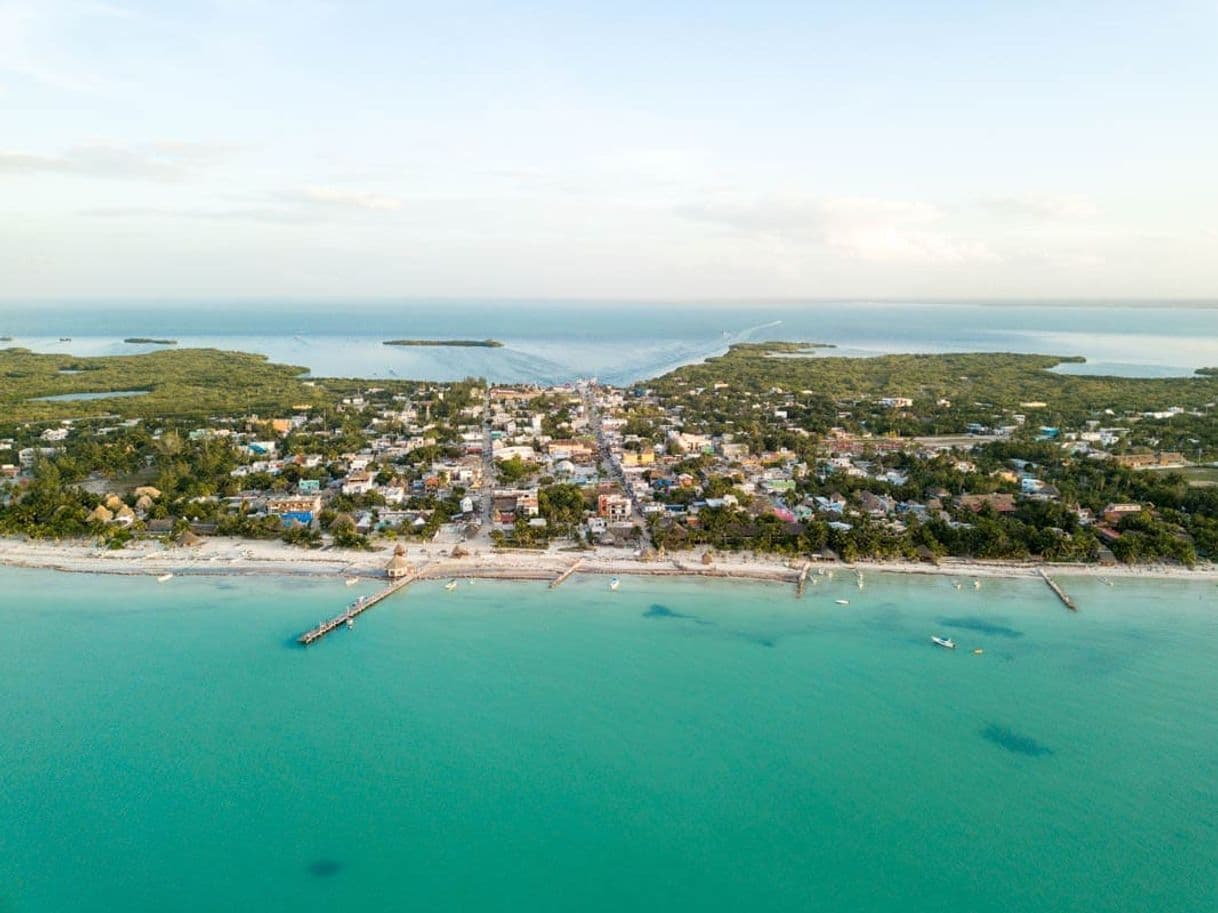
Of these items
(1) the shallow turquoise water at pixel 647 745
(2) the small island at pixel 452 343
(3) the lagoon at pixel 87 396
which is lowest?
(1) the shallow turquoise water at pixel 647 745

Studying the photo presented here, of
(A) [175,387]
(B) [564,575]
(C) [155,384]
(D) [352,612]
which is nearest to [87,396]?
(C) [155,384]

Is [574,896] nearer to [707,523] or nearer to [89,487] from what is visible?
[707,523]

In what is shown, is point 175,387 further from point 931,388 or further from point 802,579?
point 931,388

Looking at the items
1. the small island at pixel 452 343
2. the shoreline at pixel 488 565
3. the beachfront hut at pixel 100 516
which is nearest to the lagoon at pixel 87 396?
the beachfront hut at pixel 100 516

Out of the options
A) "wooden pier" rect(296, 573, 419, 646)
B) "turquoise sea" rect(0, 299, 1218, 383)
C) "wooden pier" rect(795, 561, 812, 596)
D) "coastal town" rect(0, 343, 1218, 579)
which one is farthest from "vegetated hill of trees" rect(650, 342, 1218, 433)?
"wooden pier" rect(296, 573, 419, 646)

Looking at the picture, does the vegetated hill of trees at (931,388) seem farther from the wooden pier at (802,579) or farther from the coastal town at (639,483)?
the wooden pier at (802,579)

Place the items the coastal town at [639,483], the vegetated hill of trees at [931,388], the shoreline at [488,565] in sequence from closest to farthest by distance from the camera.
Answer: the shoreline at [488,565]
the coastal town at [639,483]
the vegetated hill of trees at [931,388]

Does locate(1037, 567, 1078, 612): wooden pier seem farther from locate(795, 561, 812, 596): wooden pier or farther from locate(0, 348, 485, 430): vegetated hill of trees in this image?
locate(0, 348, 485, 430): vegetated hill of trees
